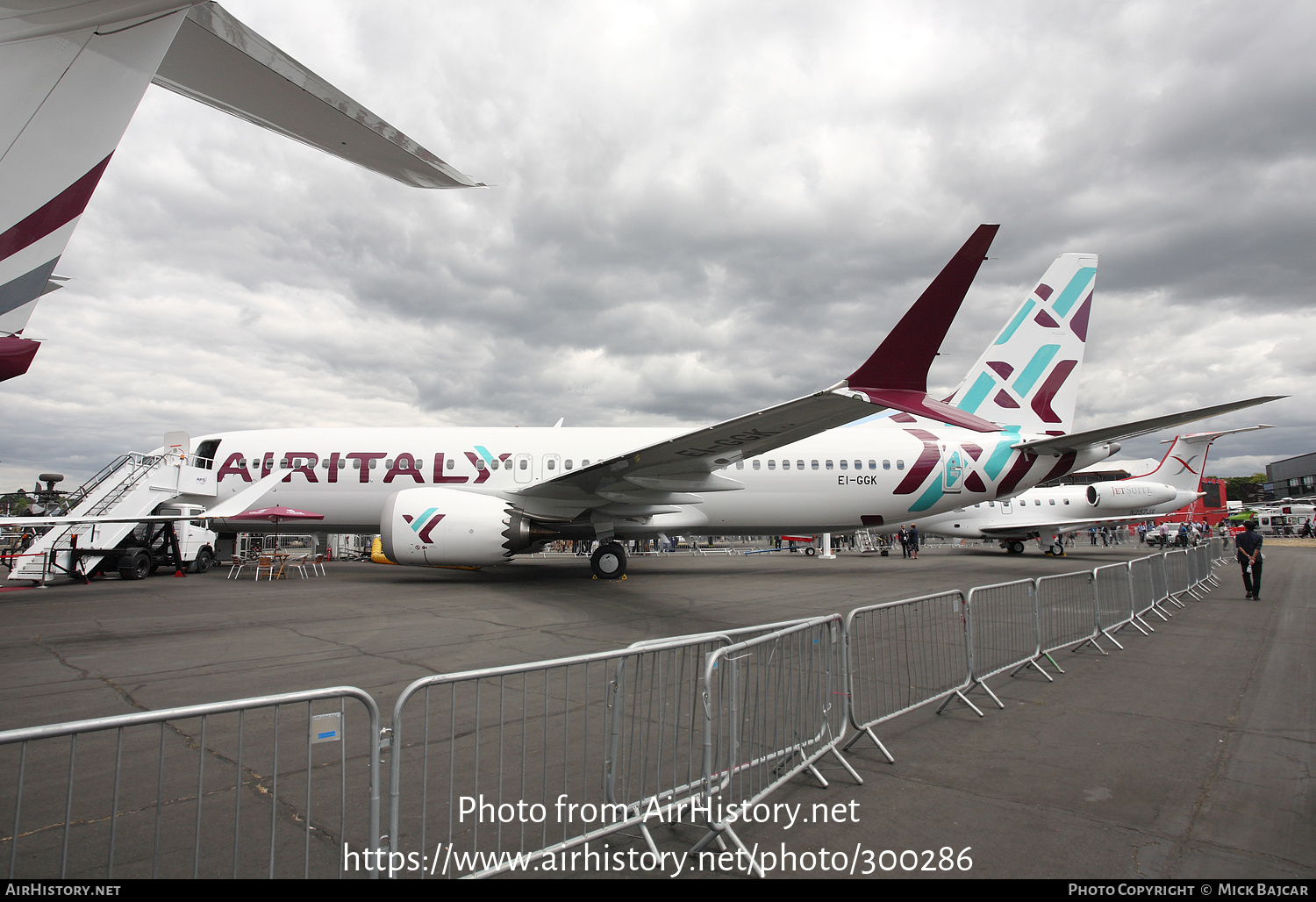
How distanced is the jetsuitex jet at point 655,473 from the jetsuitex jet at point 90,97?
843 cm

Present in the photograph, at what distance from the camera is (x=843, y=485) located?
15.6 meters

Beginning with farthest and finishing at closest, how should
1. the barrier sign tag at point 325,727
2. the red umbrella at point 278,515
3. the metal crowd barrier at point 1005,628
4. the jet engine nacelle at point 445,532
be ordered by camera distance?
the red umbrella at point 278,515
the jet engine nacelle at point 445,532
the metal crowd barrier at point 1005,628
the barrier sign tag at point 325,727

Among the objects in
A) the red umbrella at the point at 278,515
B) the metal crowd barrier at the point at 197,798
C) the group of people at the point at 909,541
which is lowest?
the group of people at the point at 909,541

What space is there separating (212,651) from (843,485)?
13021 millimetres

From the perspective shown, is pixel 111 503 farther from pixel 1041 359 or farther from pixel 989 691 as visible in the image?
pixel 1041 359

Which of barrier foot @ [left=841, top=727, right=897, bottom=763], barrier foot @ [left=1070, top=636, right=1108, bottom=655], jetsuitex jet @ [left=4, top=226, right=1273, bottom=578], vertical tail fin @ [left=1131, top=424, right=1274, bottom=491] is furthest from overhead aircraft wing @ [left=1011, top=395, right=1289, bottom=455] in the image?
vertical tail fin @ [left=1131, top=424, right=1274, bottom=491]

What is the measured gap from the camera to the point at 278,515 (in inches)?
583

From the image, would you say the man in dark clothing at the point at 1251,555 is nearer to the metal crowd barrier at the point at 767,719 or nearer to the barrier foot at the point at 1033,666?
the barrier foot at the point at 1033,666

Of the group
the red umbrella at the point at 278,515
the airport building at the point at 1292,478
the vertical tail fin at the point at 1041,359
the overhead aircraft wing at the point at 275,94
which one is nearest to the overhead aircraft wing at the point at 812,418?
the overhead aircraft wing at the point at 275,94

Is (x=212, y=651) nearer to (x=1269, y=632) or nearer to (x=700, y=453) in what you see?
(x=700, y=453)

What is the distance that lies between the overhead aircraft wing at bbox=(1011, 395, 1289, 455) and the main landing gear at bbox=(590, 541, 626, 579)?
9.96m

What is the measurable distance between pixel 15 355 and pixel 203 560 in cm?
1689

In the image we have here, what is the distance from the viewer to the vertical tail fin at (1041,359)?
54.1 feet
